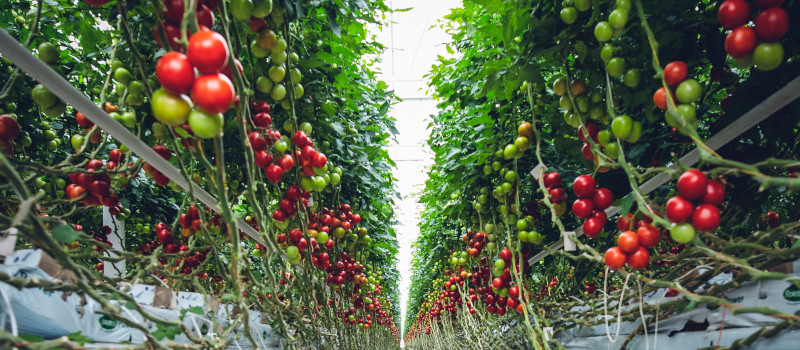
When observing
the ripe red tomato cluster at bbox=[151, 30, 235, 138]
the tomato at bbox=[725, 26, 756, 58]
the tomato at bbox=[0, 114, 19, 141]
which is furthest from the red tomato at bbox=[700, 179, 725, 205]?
the tomato at bbox=[0, 114, 19, 141]

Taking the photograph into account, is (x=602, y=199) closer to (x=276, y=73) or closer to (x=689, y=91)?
(x=689, y=91)

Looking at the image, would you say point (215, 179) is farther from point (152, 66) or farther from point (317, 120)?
point (317, 120)

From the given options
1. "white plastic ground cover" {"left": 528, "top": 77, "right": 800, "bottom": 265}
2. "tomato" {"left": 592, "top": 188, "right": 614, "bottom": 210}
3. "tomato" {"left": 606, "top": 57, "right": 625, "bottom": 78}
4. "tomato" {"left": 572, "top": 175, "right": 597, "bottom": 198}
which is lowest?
"tomato" {"left": 592, "top": 188, "right": 614, "bottom": 210}

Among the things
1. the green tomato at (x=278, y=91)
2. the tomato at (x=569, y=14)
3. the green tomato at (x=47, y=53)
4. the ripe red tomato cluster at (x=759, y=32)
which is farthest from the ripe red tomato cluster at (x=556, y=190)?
the green tomato at (x=47, y=53)

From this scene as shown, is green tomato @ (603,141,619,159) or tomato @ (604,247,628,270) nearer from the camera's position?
tomato @ (604,247,628,270)

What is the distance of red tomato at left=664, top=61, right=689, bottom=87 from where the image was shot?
0.79 metres

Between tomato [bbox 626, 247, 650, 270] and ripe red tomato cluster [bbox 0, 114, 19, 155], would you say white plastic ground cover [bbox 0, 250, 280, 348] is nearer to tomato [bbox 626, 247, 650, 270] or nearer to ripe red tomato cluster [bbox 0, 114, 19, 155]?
ripe red tomato cluster [bbox 0, 114, 19, 155]

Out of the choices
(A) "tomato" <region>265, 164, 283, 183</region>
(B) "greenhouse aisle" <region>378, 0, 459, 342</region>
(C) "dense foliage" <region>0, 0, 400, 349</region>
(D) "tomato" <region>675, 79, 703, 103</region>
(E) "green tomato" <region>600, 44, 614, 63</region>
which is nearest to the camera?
(C) "dense foliage" <region>0, 0, 400, 349</region>

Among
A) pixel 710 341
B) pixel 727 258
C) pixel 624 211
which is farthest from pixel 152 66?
pixel 710 341

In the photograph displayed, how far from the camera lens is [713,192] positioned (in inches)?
28.0

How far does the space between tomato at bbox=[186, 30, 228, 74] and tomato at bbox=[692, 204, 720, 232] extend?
87cm

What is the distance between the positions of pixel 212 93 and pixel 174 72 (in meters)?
0.06

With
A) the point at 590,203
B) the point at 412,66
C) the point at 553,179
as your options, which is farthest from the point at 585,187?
the point at 412,66

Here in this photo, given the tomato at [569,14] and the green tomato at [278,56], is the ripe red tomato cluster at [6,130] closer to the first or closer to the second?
the green tomato at [278,56]
